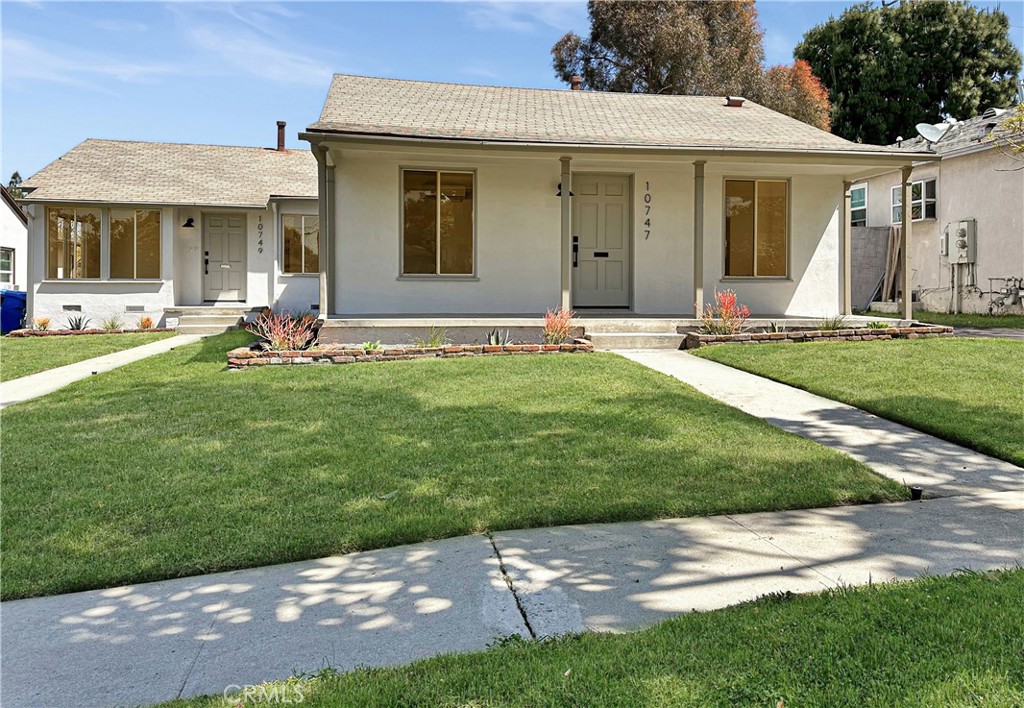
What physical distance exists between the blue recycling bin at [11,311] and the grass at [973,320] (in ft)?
64.7

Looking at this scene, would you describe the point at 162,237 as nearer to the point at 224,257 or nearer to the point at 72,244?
the point at 224,257

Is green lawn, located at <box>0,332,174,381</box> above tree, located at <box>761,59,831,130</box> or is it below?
below

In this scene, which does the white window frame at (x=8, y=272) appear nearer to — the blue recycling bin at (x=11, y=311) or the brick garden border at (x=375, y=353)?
the blue recycling bin at (x=11, y=311)

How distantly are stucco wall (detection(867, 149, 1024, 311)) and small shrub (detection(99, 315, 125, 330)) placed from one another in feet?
62.6

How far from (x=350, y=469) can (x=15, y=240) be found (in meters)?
24.5

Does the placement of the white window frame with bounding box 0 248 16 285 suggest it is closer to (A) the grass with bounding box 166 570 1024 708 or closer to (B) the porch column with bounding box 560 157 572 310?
(B) the porch column with bounding box 560 157 572 310

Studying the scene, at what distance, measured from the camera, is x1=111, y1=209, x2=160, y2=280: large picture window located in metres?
16.9

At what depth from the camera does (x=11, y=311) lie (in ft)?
54.9

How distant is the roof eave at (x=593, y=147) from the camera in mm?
10086

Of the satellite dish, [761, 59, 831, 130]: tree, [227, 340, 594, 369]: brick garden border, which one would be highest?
[761, 59, 831, 130]: tree

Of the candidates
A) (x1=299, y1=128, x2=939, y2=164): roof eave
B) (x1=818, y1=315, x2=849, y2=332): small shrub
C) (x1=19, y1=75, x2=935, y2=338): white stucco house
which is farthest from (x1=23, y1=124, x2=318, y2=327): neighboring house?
(x1=818, y1=315, x2=849, y2=332): small shrub

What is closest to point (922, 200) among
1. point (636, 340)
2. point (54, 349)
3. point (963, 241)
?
point (963, 241)

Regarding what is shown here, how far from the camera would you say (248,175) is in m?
18.9

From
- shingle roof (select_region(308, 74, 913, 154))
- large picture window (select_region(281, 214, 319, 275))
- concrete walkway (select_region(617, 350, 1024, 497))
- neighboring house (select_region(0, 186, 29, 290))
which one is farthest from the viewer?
neighboring house (select_region(0, 186, 29, 290))
